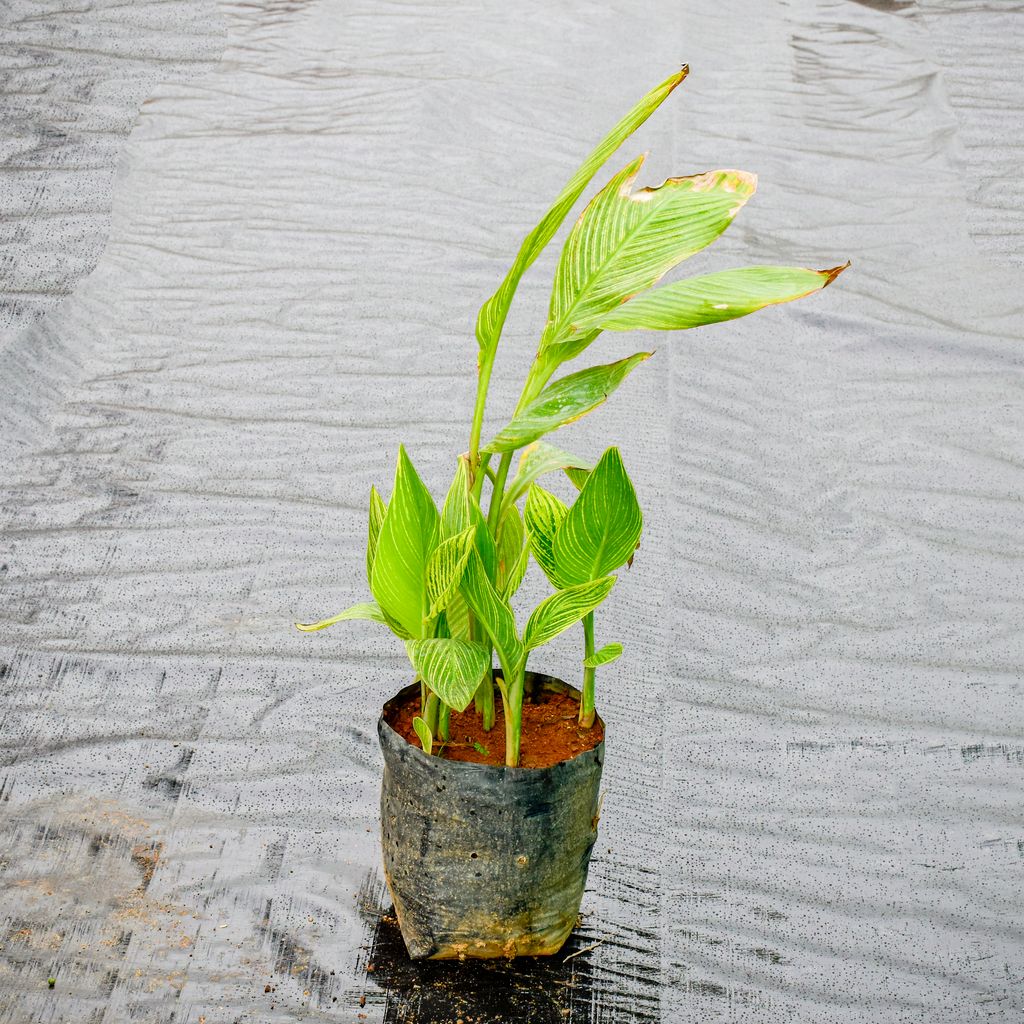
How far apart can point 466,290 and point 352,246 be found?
1.08 ft

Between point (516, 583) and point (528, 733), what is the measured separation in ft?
0.54

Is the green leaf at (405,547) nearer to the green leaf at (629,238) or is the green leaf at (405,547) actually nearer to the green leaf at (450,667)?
the green leaf at (450,667)

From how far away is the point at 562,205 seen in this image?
0.98 meters

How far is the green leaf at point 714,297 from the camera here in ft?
3.00

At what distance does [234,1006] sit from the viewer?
126 centimetres

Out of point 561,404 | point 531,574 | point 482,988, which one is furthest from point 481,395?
point 531,574

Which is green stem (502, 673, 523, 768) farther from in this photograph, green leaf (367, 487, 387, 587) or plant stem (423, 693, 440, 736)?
green leaf (367, 487, 387, 587)

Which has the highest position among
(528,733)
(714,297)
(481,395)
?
(714,297)

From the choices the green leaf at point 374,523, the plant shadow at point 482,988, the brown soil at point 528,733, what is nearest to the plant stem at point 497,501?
the green leaf at point 374,523

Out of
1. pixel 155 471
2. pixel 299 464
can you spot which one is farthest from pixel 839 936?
pixel 155 471

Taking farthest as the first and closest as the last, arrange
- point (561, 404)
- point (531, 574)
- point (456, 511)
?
point (531, 574) < point (456, 511) < point (561, 404)

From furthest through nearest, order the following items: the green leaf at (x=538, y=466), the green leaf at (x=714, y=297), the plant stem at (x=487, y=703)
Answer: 1. the plant stem at (x=487, y=703)
2. the green leaf at (x=538, y=466)
3. the green leaf at (x=714, y=297)

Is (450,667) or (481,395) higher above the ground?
(481,395)

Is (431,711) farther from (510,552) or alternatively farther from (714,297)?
(714,297)
